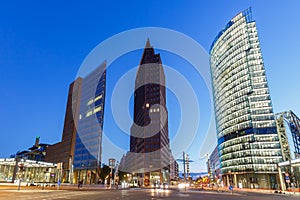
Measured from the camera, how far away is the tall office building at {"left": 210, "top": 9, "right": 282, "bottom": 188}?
8994 cm

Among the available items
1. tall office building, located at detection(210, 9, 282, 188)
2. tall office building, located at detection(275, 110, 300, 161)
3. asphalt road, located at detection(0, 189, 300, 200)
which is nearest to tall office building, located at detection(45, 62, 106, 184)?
tall office building, located at detection(210, 9, 282, 188)

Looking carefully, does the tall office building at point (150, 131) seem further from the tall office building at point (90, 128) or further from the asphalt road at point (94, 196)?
the asphalt road at point (94, 196)

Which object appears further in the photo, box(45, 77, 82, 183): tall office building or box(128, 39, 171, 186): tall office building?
box(45, 77, 82, 183): tall office building

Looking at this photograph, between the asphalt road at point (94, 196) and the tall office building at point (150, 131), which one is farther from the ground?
the tall office building at point (150, 131)

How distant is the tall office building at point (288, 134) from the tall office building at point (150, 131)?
2338 inches

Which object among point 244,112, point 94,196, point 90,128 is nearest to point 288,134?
point 244,112

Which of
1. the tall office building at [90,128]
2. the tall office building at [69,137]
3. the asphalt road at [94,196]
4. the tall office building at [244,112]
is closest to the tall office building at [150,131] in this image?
the tall office building at [90,128]

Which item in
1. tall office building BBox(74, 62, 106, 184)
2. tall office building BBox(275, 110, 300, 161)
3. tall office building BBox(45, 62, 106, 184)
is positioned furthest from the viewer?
tall office building BBox(45, 62, 106, 184)

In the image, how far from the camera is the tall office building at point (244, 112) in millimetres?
89938

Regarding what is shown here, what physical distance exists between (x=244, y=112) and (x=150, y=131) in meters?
54.5

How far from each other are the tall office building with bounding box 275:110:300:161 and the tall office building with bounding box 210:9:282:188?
20.0 metres

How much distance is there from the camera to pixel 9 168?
206ft

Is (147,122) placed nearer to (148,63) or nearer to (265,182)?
(148,63)

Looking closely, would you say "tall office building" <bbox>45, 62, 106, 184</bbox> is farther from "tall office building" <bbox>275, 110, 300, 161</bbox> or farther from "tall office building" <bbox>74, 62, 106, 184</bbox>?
"tall office building" <bbox>275, 110, 300, 161</bbox>
